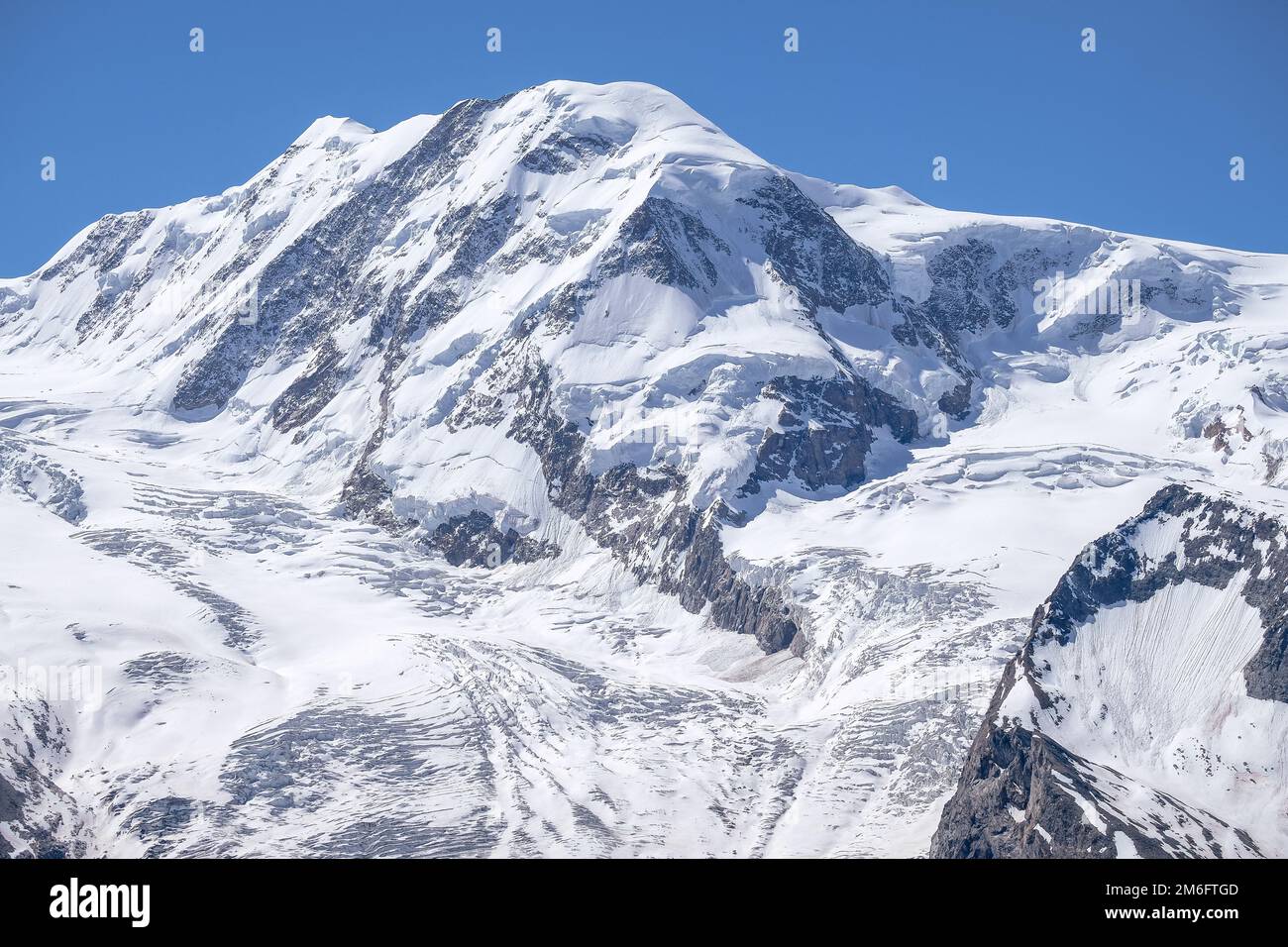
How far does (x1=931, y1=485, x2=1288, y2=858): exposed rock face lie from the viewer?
157375 mm

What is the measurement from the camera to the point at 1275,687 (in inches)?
6796

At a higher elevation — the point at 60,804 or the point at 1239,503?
the point at 1239,503

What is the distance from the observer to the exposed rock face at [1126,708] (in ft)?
516

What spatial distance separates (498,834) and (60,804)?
45.1 meters

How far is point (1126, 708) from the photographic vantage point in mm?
176125
